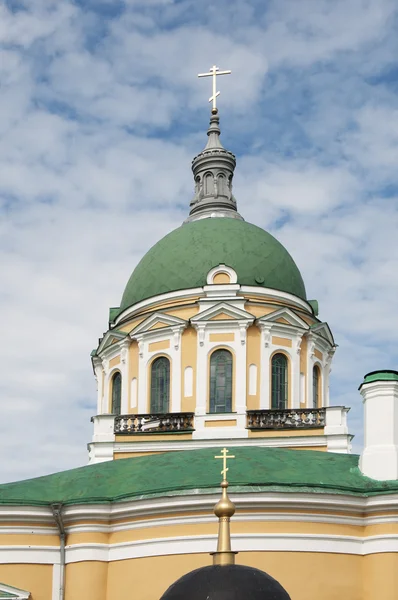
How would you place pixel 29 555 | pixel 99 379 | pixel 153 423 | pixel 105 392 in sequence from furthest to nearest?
1. pixel 99 379
2. pixel 105 392
3. pixel 153 423
4. pixel 29 555

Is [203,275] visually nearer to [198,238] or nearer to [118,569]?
[198,238]

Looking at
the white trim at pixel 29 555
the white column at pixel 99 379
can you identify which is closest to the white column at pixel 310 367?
the white column at pixel 99 379

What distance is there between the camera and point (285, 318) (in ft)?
84.8

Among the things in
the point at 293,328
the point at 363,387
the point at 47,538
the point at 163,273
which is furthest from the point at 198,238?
the point at 47,538

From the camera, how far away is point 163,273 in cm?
2719

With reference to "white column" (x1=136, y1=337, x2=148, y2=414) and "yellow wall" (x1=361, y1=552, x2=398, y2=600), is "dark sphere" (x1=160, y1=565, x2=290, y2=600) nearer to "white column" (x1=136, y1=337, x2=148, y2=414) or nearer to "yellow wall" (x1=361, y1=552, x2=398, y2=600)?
"yellow wall" (x1=361, y1=552, x2=398, y2=600)

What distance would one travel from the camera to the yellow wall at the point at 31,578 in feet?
64.6

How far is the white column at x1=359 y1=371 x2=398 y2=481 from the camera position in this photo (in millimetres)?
19828

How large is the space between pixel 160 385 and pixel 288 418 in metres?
3.14

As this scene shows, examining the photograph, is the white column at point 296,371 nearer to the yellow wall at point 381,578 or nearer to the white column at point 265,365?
the white column at point 265,365

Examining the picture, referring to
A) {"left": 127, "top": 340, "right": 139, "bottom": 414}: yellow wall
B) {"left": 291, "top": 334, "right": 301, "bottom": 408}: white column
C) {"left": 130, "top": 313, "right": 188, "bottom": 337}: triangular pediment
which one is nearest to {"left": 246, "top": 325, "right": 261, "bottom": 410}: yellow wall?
{"left": 291, "top": 334, "right": 301, "bottom": 408}: white column

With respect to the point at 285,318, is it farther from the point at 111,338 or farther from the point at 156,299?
the point at 111,338

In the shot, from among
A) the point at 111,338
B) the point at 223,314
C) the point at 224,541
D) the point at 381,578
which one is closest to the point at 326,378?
the point at 223,314

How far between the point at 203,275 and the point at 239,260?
0.98 m
